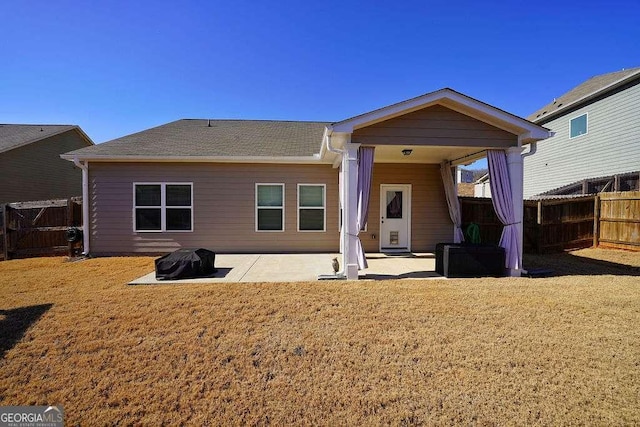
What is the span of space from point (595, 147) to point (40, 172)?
966 inches

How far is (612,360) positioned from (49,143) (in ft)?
68.7

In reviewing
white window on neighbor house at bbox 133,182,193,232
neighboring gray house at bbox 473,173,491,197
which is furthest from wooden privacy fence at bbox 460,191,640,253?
neighboring gray house at bbox 473,173,491,197

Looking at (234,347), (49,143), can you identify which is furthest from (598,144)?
(49,143)

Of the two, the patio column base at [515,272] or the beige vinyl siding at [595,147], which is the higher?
the beige vinyl siding at [595,147]

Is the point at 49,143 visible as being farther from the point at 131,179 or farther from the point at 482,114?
the point at 482,114

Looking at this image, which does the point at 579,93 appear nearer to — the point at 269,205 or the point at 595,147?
the point at 595,147

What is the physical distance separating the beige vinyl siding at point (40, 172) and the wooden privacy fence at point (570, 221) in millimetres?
18474

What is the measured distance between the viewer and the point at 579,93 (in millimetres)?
13133

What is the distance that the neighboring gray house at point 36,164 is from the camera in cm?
1295

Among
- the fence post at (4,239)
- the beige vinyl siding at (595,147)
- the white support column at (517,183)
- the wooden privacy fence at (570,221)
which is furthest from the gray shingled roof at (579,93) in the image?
the fence post at (4,239)

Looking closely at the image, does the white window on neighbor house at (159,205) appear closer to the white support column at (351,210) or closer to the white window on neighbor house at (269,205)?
the white window on neighbor house at (269,205)

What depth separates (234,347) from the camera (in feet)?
10.3

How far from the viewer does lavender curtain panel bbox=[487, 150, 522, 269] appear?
621 cm

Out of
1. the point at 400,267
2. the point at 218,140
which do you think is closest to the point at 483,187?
the point at 400,267
